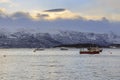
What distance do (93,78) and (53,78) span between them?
23.0 feet

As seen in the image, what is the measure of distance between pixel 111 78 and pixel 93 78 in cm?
311

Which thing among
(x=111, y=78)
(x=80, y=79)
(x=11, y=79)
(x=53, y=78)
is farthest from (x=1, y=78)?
(x=111, y=78)

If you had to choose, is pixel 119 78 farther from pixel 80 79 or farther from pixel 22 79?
pixel 22 79

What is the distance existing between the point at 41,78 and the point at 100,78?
10.3 m

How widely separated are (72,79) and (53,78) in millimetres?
3904

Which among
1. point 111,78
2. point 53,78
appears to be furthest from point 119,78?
point 53,78

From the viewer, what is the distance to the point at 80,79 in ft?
218

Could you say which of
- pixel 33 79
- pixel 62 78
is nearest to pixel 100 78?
pixel 62 78

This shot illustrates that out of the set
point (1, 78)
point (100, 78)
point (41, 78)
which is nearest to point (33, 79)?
point (41, 78)

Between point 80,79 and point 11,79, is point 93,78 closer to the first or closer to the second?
point 80,79

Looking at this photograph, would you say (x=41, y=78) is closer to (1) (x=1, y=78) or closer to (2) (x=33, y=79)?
(2) (x=33, y=79)

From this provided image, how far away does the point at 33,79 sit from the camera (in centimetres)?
6712

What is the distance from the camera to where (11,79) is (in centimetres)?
6712

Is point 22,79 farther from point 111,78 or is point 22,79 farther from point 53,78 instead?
point 111,78
